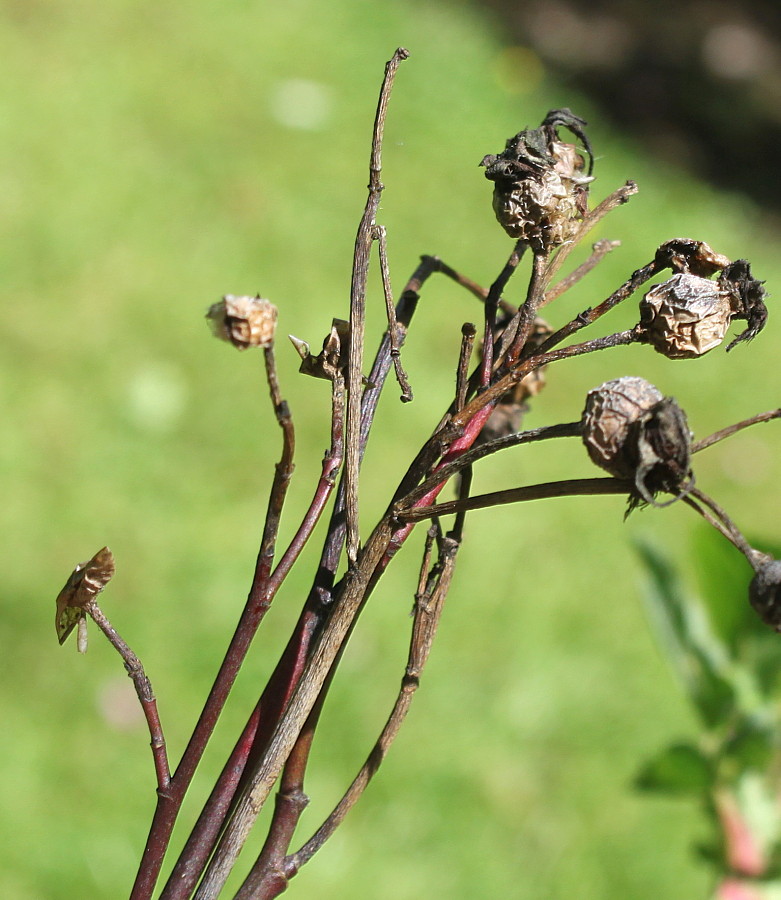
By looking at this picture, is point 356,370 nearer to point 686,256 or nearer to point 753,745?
point 686,256

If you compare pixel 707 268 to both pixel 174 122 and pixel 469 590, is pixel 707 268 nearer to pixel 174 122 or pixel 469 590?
pixel 469 590

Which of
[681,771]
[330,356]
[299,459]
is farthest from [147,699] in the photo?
[299,459]

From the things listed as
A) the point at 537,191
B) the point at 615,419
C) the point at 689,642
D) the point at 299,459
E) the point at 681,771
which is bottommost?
the point at 615,419

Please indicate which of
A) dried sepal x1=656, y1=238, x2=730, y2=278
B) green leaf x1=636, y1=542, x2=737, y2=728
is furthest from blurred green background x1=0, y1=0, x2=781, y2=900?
dried sepal x1=656, y1=238, x2=730, y2=278

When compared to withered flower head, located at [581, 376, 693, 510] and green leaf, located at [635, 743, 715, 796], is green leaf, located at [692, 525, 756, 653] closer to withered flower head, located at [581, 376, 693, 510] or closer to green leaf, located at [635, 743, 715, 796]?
green leaf, located at [635, 743, 715, 796]

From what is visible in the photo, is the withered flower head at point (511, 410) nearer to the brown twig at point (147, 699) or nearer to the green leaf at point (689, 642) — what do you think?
the brown twig at point (147, 699)

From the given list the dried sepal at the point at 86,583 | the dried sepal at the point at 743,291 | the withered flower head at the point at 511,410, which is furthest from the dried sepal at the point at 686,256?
the dried sepal at the point at 86,583
